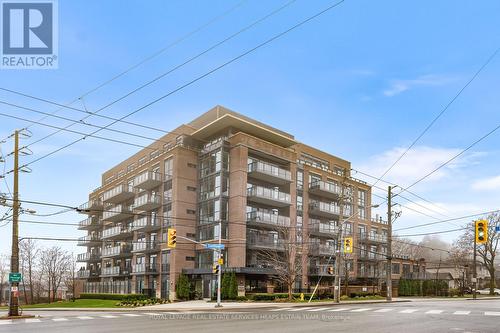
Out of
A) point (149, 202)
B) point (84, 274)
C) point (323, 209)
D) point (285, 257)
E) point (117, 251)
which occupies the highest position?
point (149, 202)

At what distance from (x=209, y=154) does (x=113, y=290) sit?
29.5 metres

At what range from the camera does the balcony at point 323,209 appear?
2542 inches

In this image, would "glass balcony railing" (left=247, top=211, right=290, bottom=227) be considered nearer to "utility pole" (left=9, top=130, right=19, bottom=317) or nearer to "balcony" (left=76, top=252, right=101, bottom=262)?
"utility pole" (left=9, top=130, right=19, bottom=317)

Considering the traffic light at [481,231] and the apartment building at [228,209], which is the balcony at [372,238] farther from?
the traffic light at [481,231]

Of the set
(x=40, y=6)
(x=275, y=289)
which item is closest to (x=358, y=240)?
(x=275, y=289)

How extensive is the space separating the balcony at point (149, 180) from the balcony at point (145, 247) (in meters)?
7.49

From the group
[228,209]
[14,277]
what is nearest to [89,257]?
[228,209]

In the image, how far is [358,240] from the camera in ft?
239

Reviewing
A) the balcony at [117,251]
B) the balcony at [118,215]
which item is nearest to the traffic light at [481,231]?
the balcony at [117,251]

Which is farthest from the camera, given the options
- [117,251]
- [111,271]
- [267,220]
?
[111,271]

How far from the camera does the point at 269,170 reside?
56.4 m

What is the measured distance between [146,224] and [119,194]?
432 inches

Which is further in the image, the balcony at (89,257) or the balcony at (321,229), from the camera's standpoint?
the balcony at (89,257)

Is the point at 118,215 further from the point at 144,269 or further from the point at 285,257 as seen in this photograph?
the point at 285,257
